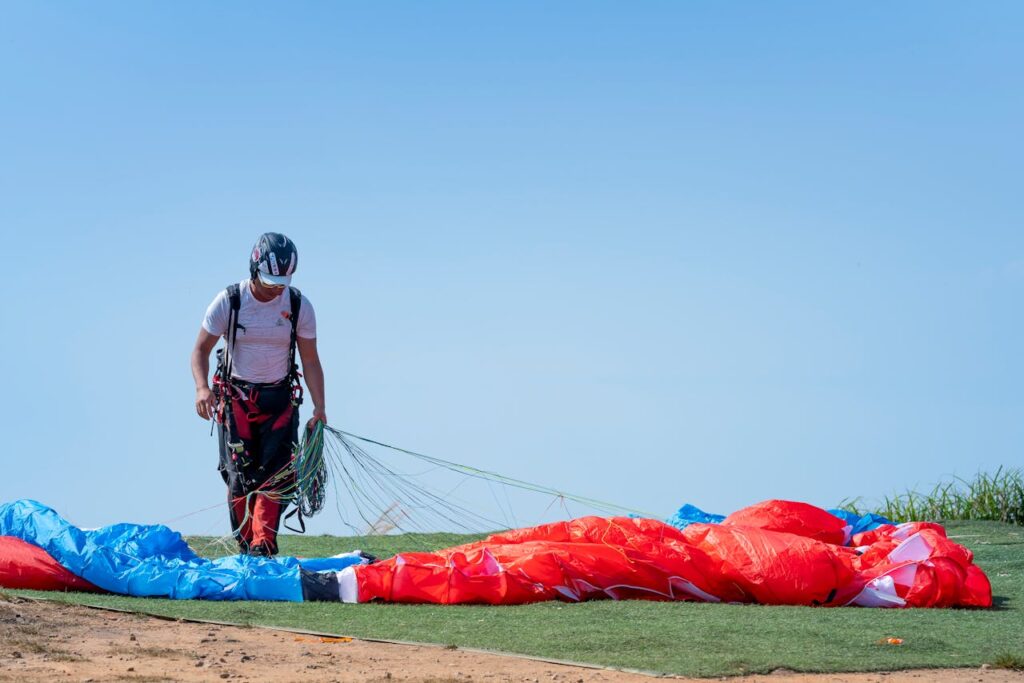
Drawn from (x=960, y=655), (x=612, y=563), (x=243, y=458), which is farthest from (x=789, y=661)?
(x=243, y=458)

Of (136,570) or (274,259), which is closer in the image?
(136,570)

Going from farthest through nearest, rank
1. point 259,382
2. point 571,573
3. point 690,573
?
1. point 259,382
2. point 690,573
3. point 571,573

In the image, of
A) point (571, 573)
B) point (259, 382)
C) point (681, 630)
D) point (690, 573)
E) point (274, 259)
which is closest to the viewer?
point (681, 630)

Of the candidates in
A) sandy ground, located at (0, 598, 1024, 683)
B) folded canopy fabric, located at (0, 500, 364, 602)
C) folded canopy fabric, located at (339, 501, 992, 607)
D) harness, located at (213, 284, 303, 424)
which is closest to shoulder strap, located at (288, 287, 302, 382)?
harness, located at (213, 284, 303, 424)

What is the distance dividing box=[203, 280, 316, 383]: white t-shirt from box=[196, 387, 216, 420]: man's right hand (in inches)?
5.8

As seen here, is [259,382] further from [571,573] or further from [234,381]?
[571,573]

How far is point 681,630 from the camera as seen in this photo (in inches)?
167

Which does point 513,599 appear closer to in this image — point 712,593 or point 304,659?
point 712,593

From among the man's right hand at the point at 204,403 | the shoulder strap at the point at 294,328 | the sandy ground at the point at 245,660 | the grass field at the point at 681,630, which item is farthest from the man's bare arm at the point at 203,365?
the sandy ground at the point at 245,660

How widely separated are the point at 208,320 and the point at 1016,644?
139 inches

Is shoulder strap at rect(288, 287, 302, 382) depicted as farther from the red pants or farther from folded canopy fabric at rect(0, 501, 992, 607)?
folded canopy fabric at rect(0, 501, 992, 607)

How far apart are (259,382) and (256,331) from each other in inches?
9.2

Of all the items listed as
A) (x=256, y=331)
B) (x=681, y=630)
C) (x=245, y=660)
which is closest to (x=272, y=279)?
(x=256, y=331)

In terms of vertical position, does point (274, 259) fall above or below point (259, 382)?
above
